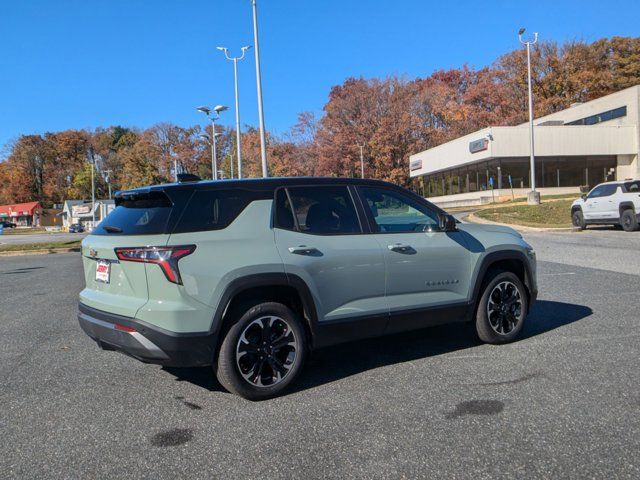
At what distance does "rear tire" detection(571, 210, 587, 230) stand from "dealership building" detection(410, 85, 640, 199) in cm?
2357

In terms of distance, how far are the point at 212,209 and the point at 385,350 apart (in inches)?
95.3

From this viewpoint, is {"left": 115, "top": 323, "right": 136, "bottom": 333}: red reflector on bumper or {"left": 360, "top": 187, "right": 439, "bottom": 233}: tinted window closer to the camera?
{"left": 115, "top": 323, "right": 136, "bottom": 333}: red reflector on bumper

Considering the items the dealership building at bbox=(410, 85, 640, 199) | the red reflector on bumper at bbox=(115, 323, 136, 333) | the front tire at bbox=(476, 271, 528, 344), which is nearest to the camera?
the red reflector on bumper at bbox=(115, 323, 136, 333)

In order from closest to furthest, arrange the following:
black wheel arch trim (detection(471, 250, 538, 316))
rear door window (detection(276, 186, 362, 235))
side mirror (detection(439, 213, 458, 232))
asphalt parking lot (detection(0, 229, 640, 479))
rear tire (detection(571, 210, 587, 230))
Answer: asphalt parking lot (detection(0, 229, 640, 479)), rear door window (detection(276, 186, 362, 235)), side mirror (detection(439, 213, 458, 232)), black wheel arch trim (detection(471, 250, 538, 316)), rear tire (detection(571, 210, 587, 230))

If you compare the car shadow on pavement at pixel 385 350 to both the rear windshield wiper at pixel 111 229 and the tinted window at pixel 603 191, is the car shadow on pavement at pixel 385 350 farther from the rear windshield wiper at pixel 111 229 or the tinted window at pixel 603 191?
the tinted window at pixel 603 191

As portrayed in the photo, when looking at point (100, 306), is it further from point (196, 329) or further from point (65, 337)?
point (65, 337)

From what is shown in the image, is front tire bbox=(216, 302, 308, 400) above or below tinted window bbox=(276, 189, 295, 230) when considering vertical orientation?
below

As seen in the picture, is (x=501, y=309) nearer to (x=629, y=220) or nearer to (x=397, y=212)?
(x=397, y=212)

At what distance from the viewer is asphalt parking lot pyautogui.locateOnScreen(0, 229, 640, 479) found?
3.06 m

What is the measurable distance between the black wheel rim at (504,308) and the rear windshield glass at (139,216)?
10.8 feet

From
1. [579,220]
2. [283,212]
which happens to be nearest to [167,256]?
[283,212]

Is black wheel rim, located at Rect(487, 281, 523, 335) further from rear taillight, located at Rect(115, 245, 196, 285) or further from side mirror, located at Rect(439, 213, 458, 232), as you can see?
rear taillight, located at Rect(115, 245, 196, 285)

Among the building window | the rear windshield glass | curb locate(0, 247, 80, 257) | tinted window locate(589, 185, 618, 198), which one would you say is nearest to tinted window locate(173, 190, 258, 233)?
the rear windshield glass

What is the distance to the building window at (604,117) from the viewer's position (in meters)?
43.7
